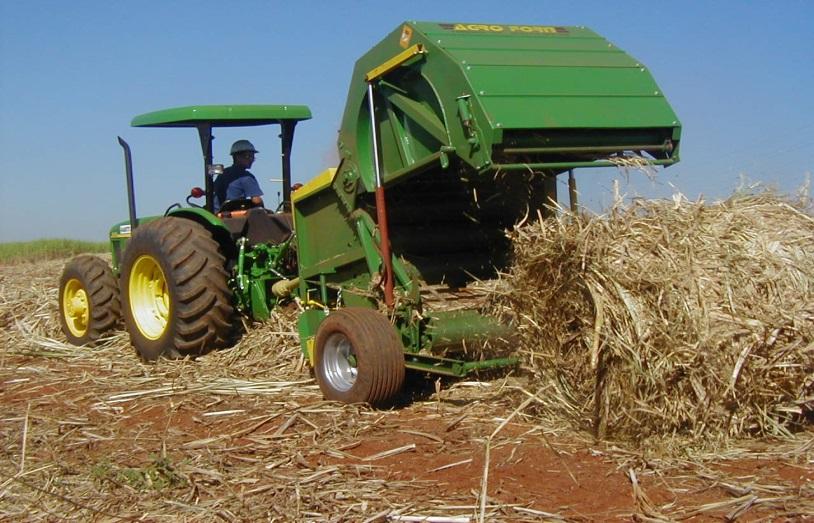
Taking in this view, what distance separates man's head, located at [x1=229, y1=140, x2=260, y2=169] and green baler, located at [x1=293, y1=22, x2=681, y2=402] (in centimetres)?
160

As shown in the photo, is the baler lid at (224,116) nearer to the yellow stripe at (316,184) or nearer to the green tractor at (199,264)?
the green tractor at (199,264)

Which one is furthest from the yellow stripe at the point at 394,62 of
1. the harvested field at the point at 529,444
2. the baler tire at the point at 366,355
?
the baler tire at the point at 366,355

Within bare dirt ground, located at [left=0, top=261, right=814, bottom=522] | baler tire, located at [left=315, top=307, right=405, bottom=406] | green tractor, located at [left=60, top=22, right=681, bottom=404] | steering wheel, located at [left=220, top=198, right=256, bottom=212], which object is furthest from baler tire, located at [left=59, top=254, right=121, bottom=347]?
baler tire, located at [left=315, top=307, right=405, bottom=406]

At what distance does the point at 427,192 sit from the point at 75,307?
452 cm

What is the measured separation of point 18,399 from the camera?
23.7 ft

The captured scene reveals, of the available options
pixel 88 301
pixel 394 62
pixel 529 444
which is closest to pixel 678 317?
pixel 529 444

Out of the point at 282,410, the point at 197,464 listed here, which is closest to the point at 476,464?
the point at 197,464

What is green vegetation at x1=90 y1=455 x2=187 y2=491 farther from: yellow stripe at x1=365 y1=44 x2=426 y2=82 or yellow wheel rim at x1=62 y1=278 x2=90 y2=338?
yellow wheel rim at x1=62 y1=278 x2=90 y2=338

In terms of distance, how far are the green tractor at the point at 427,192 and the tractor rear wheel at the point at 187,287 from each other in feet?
0.04

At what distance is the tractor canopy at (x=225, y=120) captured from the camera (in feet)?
27.9

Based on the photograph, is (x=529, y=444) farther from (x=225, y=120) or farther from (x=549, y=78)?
(x=225, y=120)

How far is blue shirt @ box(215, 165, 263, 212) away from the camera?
8.72 m

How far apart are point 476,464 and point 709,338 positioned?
123 centimetres

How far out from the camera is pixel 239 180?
28.6ft
